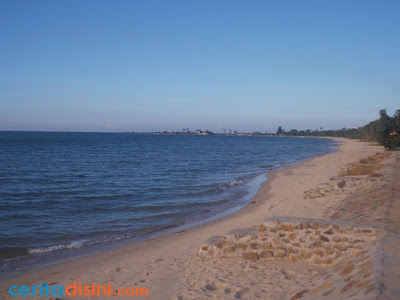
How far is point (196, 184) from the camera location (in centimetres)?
2309

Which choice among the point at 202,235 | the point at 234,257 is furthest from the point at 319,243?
the point at 202,235

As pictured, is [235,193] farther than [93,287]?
Yes

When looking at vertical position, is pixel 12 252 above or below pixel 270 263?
below

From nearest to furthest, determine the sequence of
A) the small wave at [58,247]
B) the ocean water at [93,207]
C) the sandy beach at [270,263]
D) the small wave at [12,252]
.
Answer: the sandy beach at [270,263] < the small wave at [12,252] < the small wave at [58,247] < the ocean water at [93,207]

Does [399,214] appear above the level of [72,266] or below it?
above

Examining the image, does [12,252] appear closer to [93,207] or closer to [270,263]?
[93,207]

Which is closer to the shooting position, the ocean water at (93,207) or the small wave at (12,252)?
the small wave at (12,252)

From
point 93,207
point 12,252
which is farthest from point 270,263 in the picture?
point 93,207

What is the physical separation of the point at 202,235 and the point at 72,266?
A: 165 inches

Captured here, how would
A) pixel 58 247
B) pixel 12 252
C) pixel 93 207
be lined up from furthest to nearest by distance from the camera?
pixel 93 207 < pixel 58 247 < pixel 12 252

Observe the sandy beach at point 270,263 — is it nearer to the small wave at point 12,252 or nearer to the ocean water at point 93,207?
the ocean water at point 93,207

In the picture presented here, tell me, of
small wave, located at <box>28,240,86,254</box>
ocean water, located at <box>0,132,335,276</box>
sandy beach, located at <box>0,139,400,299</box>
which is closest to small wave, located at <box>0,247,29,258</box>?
ocean water, located at <box>0,132,335,276</box>

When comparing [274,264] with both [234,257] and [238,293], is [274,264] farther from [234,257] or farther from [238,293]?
[238,293]

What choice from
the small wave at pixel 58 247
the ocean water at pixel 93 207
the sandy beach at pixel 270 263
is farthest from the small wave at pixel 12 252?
the sandy beach at pixel 270 263
